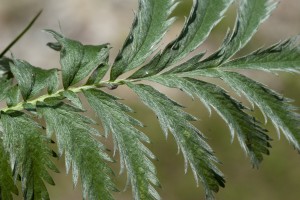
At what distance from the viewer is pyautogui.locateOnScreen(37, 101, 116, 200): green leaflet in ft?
2.89

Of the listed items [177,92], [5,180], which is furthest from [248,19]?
[177,92]

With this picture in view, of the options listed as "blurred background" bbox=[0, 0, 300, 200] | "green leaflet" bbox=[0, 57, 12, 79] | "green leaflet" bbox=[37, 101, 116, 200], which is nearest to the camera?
"green leaflet" bbox=[37, 101, 116, 200]

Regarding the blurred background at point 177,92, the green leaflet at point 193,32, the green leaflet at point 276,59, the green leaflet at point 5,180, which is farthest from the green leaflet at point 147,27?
the blurred background at point 177,92

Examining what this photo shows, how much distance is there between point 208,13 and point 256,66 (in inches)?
4.2

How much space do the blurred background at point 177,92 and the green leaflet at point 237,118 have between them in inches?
83.7

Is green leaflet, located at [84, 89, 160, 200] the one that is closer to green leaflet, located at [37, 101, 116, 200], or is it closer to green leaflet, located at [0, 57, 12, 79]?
green leaflet, located at [37, 101, 116, 200]

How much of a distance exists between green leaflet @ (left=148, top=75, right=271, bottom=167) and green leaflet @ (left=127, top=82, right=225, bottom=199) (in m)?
0.04

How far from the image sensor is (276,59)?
93 centimetres

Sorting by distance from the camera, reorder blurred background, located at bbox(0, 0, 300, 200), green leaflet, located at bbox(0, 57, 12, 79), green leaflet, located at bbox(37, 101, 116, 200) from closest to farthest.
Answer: green leaflet, located at bbox(37, 101, 116, 200) < green leaflet, located at bbox(0, 57, 12, 79) < blurred background, located at bbox(0, 0, 300, 200)

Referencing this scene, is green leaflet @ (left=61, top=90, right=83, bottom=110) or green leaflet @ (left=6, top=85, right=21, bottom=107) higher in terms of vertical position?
green leaflet @ (left=61, top=90, right=83, bottom=110)

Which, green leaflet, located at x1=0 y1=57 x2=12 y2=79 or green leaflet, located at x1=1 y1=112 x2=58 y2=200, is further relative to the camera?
green leaflet, located at x1=0 y1=57 x2=12 y2=79

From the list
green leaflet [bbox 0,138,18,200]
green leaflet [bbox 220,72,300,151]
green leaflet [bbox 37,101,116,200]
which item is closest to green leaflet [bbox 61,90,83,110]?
green leaflet [bbox 37,101,116,200]

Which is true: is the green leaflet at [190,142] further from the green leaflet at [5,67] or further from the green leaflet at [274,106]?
the green leaflet at [5,67]

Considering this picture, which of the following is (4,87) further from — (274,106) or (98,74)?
(274,106)
